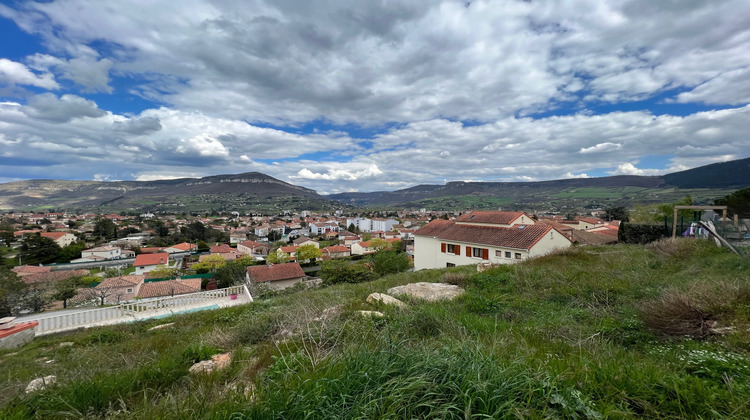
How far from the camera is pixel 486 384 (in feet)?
5.89

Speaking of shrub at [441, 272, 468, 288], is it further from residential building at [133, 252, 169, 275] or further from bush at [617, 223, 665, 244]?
residential building at [133, 252, 169, 275]

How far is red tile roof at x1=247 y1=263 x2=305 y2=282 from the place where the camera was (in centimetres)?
3095

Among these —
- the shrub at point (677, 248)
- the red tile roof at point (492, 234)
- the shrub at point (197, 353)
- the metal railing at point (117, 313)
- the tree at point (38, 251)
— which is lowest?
the tree at point (38, 251)

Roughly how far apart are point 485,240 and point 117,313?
20043 millimetres

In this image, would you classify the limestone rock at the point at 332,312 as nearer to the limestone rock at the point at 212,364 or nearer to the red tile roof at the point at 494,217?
the limestone rock at the point at 212,364

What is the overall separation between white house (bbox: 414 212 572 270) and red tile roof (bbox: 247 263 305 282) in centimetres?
1523

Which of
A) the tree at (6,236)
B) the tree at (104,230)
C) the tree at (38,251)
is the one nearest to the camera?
the tree at (38,251)

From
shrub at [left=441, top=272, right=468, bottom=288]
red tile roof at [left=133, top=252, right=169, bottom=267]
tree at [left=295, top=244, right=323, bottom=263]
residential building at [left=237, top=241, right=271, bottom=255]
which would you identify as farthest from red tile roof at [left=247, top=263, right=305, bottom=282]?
residential building at [left=237, top=241, right=271, bottom=255]

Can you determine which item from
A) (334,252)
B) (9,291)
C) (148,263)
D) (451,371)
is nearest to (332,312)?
(451,371)

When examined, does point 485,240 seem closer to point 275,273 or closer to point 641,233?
point 641,233

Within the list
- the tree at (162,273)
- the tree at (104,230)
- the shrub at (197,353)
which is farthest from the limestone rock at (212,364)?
the tree at (104,230)

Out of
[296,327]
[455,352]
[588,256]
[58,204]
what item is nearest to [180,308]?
[296,327]

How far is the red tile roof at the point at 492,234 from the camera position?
18498 millimetres

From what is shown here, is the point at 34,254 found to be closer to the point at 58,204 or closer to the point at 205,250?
the point at 205,250
